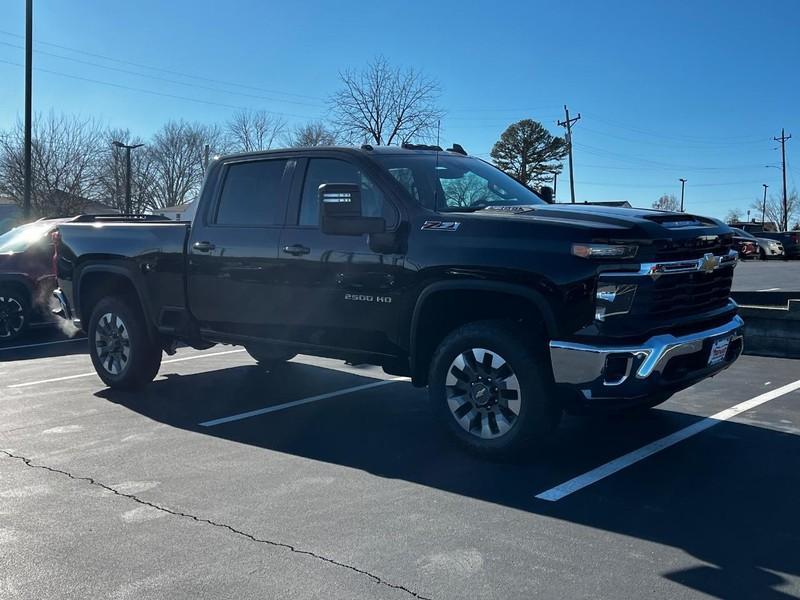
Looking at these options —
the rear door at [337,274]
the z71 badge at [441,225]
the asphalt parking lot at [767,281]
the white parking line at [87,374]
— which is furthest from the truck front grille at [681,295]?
the asphalt parking lot at [767,281]

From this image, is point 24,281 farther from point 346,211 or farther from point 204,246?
point 346,211

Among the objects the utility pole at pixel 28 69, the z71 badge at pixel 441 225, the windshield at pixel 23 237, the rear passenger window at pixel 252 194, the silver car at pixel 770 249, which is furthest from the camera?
the silver car at pixel 770 249

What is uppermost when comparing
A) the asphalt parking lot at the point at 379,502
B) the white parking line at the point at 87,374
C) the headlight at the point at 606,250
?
the headlight at the point at 606,250

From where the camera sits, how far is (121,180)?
59312 mm

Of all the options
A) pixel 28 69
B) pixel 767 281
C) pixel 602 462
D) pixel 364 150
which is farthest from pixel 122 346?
pixel 767 281

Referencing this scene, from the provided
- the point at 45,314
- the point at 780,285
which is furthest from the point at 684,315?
the point at 780,285

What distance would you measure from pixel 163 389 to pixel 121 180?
56034mm

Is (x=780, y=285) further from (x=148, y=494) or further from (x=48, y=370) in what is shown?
(x=148, y=494)

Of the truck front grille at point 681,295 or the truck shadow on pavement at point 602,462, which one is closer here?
the truck shadow on pavement at point 602,462

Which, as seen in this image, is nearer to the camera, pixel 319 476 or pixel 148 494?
pixel 148 494

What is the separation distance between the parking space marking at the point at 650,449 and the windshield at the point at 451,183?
6.34ft

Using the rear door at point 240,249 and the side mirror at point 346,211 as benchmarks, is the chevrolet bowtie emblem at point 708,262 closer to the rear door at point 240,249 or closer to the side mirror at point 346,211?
the side mirror at point 346,211

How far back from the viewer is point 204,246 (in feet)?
21.0

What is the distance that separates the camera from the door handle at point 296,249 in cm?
571
